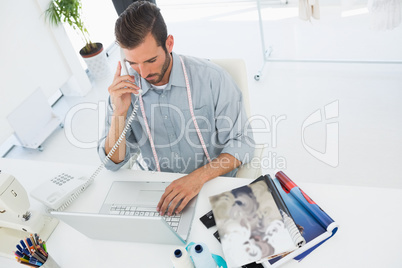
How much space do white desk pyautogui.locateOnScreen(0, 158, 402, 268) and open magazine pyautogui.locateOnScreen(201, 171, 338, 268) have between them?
0.04 metres

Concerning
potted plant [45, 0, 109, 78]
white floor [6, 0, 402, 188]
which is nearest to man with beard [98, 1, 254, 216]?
white floor [6, 0, 402, 188]

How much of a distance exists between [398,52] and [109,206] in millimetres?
2815

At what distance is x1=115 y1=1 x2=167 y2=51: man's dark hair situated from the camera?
1392 mm

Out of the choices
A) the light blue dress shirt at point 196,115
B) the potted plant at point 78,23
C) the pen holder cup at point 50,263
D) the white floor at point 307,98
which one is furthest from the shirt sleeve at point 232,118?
the potted plant at point 78,23

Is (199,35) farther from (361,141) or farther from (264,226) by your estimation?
(264,226)

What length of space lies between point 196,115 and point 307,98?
1604 millimetres

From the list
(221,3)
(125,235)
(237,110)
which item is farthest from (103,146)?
(221,3)

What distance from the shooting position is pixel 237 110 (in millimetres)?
1583

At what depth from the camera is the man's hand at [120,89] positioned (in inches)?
59.2

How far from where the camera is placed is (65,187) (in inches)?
59.4

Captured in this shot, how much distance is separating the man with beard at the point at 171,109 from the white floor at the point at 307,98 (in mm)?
898

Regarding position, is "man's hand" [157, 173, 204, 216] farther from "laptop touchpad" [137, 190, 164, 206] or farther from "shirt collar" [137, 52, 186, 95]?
"shirt collar" [137, 52, 186, 95]

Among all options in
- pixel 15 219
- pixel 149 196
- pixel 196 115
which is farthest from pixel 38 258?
pixel 196 115

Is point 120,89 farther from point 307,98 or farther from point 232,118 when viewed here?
point 307,98
